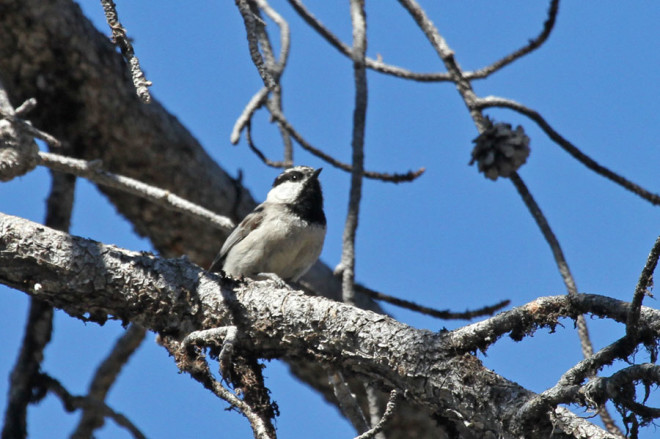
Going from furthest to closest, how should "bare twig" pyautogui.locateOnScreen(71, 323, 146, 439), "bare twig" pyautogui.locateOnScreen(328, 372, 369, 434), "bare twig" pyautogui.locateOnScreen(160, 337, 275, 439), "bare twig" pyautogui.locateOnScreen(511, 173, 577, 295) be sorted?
1. "bare twig" pyautogui.locateOnScreen(71, 323, 146, 439)
2. "bare twig" pyautogui.locateOnScreen(511, 173, 577, 295)
3. "bare twig" pyautogui.locateOnScreen(328, 372, 369, 434)
4. "bare twig" pyautogui.locateOnScreen(160, 337, 275, 439)

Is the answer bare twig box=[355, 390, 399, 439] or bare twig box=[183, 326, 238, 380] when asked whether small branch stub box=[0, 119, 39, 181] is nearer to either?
bare twig box=[183, 326, 238, 380]

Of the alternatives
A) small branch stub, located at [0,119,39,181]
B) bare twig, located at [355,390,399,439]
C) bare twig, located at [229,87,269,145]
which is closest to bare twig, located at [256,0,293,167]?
bare twig, located at [229,87,269,145]

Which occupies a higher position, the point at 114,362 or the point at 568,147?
the point at 568,147

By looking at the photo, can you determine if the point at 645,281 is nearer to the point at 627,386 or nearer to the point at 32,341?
the point at 627,386

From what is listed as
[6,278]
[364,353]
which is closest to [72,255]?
[6,278]

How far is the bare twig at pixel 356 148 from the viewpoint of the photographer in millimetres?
4055

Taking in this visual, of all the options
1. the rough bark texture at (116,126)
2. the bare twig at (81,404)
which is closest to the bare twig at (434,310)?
the rough bark texture at (116,126)

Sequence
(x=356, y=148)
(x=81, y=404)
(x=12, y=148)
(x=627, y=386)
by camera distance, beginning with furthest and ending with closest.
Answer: (x=356, y=148)
(x=81, y=404)
(x=12, y=148)
(x=627, y=386)

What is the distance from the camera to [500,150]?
4.17 m

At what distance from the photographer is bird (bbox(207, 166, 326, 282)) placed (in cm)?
490

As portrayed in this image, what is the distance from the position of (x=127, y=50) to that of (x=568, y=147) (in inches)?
101

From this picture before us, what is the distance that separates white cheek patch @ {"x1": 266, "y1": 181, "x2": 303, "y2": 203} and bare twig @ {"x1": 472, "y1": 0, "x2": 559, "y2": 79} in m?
1.51

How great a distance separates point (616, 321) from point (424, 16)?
246 cm

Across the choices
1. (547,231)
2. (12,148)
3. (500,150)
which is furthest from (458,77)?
(12,148)
